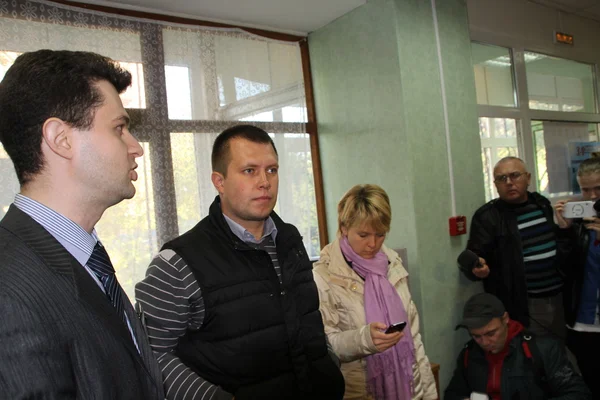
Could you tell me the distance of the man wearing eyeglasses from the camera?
2771 millimetres

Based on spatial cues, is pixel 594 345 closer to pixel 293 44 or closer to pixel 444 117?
pixel 444 117

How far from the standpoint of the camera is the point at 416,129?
2828 mm

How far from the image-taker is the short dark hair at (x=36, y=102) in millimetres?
813

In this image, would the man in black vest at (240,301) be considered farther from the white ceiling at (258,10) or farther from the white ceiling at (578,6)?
the white ceiling at (578,6)

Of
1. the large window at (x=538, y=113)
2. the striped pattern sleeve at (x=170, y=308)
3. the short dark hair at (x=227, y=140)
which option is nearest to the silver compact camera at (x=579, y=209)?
the large window at (x=538, y=113)

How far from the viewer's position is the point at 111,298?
924 mm

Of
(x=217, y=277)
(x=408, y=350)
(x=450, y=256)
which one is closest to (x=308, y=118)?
(x=450, y=256)

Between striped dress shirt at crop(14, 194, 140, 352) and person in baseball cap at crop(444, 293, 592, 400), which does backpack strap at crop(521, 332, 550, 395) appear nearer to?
person in baseball cap at crop(444, 293, 592, 400)

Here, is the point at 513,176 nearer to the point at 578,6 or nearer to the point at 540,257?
the point at 540,257

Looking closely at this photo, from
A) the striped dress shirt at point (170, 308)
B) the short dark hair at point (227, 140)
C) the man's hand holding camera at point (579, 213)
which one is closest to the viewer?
the striped dress shirt at point (170, 308)

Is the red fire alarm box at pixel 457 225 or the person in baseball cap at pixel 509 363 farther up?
the red fire alarm box at pixel 457 225

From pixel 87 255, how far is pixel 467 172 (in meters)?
2.72

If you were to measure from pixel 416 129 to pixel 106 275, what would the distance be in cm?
229

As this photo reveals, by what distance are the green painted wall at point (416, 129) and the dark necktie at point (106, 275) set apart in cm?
214
